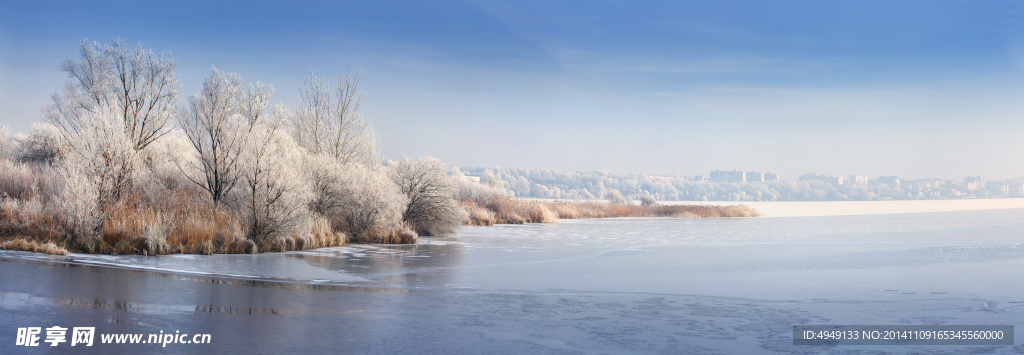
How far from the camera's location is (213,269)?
1051cm

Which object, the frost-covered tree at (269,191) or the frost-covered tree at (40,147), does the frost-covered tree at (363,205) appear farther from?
the frost-covered tree at (40,147)

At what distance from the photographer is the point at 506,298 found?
8.45 m

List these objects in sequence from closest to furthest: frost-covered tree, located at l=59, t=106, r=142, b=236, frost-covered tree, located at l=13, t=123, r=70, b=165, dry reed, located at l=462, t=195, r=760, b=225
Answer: frost-covered tree, located at l=59, t=106, r=142, b=236 < frost-covered tree, located at l=13, t=123, r=70, b=165 < dry reed, located at l=462, t=195, r=760, b=225

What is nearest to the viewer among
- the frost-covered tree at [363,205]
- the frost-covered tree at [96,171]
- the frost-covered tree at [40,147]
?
the frost-covered tree at [96,171]

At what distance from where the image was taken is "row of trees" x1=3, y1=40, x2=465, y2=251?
14.0 metres

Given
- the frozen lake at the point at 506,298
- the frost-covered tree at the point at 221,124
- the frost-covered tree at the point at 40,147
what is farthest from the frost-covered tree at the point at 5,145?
the frozen lake at the point at 506,298

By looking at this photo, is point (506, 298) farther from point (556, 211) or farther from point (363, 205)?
point (556, 211)

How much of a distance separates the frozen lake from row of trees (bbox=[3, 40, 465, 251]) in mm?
2038

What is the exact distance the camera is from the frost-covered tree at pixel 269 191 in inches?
579

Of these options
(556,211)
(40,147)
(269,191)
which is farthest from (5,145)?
(556,211)

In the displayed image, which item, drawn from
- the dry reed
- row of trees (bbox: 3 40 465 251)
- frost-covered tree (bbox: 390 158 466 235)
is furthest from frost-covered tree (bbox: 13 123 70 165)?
the dry reed

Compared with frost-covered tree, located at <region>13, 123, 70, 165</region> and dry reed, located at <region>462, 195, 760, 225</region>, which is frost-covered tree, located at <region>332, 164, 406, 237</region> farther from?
frost-covered tree, located at <region>13, 123, 70, 165</region>

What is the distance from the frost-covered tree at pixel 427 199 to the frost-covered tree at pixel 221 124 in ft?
18.6

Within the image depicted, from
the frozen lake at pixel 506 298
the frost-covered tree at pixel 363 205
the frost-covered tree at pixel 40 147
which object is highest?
the frost-covered tree at pixel 40 147
